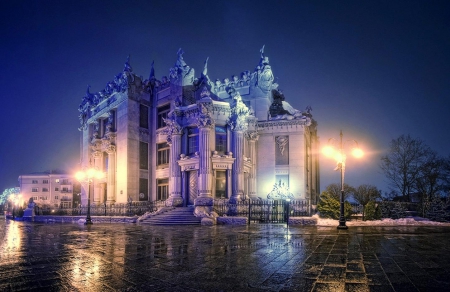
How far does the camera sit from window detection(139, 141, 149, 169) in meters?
38.3

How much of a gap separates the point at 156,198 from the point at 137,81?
1466 centimetres

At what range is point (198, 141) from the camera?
3161cm

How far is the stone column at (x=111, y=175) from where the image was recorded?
3806 cm

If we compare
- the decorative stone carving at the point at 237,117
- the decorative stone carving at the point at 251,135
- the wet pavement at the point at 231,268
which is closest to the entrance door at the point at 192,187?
the decorative stone carving at the point at 237,117

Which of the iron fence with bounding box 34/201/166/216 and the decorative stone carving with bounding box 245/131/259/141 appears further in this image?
the decorative stone carving with bounding box 245/131/259/141

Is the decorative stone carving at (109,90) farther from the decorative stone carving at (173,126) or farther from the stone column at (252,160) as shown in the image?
the stone column at (252,160)

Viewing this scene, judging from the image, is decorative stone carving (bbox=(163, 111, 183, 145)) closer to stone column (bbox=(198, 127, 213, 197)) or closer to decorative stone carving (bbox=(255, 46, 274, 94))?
stone column (bbox=(198, 127, 213, 197))

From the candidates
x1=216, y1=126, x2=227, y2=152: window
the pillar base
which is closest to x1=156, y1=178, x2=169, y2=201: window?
the pillar base

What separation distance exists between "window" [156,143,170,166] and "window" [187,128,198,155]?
6.04 metres

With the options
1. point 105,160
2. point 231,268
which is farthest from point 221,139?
point 231,268

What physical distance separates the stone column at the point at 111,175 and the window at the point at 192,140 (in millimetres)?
11758

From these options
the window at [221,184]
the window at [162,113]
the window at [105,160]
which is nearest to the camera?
the window at [221,184]

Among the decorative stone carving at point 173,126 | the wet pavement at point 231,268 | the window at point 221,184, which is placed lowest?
the wet pavement at point 231,268

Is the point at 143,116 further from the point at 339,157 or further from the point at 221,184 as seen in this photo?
the point at 339,157
